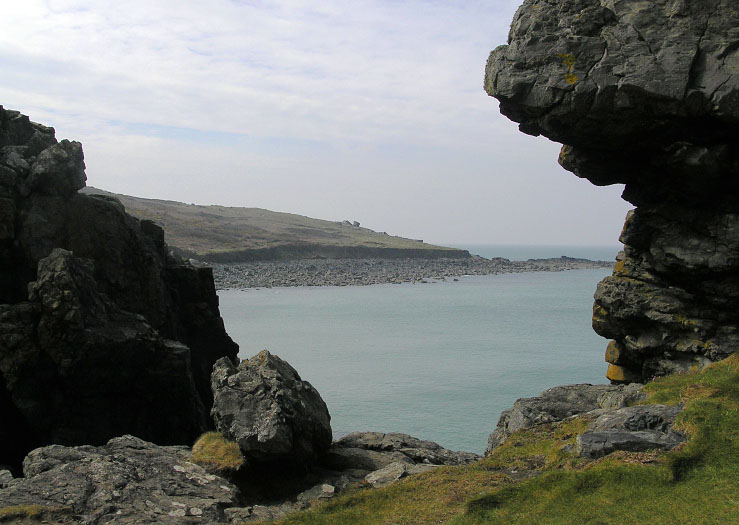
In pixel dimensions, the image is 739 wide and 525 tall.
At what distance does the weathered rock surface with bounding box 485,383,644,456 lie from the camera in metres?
20.8

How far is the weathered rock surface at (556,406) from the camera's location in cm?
2078

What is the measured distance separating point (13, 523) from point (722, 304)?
68.6 feet

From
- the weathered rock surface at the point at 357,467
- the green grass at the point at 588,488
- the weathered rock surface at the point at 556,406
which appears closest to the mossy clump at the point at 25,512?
the weathered rock surface at the point at 357,467

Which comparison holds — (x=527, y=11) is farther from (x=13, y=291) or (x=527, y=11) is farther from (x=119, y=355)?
(x=13, y=291)

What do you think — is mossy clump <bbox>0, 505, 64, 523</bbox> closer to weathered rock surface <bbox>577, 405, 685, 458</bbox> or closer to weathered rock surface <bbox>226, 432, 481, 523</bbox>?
weathered rock surface <bbox>226, 432, 481, 523</bbox>

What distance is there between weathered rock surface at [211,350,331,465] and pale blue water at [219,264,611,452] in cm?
1625

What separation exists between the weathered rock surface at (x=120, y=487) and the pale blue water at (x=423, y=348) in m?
19.7

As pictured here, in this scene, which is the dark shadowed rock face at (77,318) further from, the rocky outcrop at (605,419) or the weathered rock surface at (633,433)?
the weathered rock surface at (633,433)

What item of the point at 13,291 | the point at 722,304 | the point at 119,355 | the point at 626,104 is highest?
the point at 626,104

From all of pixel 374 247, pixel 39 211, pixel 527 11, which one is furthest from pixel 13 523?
pixel 374 247

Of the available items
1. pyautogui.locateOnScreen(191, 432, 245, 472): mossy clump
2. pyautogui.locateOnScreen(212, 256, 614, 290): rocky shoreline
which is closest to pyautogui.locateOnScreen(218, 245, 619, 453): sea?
pyautogui.locateOnScreen(212, 256, 614, 290): rocky shoreline

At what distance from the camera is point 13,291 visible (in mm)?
26859

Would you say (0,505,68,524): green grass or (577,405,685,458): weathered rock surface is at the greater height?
(577,405,685,458): weathered rock surface

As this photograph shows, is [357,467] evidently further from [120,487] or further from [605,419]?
[605,419]
